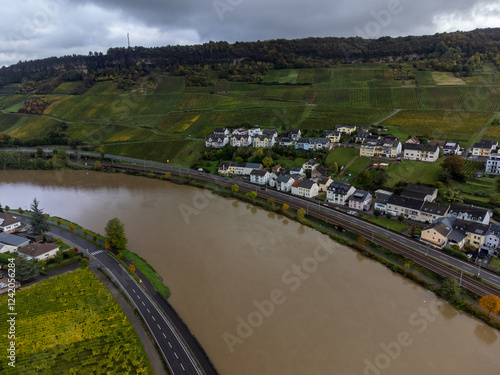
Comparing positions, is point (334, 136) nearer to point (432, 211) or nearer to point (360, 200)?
point (360, 200)

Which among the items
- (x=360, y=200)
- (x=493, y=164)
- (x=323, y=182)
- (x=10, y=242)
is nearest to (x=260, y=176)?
(x=323, y=182)

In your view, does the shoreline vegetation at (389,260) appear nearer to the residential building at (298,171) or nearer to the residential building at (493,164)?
the residential building at (298,171)

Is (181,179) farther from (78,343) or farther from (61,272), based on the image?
(78,343)

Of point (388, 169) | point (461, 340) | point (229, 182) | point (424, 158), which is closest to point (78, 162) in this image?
point (229, 182)

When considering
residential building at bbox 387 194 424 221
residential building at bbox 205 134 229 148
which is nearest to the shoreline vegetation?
residential building at bbox 387 194 424 221

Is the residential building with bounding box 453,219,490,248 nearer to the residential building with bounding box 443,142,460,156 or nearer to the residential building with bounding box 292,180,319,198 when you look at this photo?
the residential building with bounding box 292,180,319,198

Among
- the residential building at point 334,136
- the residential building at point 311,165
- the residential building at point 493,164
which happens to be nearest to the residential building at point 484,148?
the residential building at point 493,164
